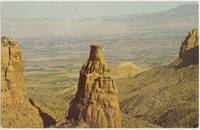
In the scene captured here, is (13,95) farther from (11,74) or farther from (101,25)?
(101,25)

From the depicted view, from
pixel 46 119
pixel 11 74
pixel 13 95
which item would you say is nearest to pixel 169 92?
pixel 46 119

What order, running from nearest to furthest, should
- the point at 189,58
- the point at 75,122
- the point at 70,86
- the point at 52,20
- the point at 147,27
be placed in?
1. the point at 75,122
2. the point at 52,20
3. the point at 70,86
4. the point at 147,27
5. the point at 189,58

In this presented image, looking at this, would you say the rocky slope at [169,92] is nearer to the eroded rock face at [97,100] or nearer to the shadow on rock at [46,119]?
the eroded rock face at [97,100]

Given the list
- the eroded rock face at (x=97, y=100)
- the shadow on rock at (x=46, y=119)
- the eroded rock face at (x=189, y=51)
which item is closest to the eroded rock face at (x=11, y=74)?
the shadow on rock at (x=46, y=119)

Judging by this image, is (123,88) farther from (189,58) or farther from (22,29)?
(22,29)

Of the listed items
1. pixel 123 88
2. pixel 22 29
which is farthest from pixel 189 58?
pixel 22 29

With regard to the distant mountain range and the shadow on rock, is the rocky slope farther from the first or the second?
the distant mountain range

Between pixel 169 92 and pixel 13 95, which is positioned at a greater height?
pixel 13 95
